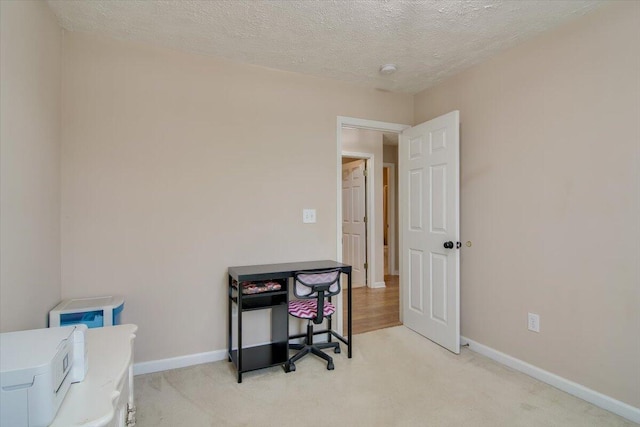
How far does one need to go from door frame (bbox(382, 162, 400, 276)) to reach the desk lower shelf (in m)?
3.79

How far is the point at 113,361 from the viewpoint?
1.16 m

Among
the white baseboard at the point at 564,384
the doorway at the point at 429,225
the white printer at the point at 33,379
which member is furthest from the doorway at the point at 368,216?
the white printer at the point at 33,379

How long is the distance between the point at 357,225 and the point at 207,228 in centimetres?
299

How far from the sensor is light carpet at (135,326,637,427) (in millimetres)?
1804

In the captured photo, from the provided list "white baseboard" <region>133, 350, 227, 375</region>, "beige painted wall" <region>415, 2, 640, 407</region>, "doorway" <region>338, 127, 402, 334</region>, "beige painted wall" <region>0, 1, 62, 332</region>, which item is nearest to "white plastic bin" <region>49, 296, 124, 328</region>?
"beige painted wall" <region>0, 1, 62, 332</region>

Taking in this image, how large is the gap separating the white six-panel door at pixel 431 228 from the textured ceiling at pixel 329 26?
639 millimetres

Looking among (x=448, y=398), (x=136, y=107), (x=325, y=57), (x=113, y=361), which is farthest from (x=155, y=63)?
(x=448, y=398)

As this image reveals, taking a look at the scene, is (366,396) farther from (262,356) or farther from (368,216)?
(368,216)

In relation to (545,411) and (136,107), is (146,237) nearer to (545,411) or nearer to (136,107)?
(136,107)

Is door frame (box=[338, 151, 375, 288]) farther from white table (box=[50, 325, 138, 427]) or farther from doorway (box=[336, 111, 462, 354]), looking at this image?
white table (box=[50, 325, 138, 427])

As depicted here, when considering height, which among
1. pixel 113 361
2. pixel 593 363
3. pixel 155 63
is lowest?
pixel 593 363

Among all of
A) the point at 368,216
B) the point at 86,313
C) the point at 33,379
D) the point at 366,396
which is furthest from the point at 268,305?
the point at 368,216

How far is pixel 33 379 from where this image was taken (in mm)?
788

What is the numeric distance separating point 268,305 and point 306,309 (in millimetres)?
304
